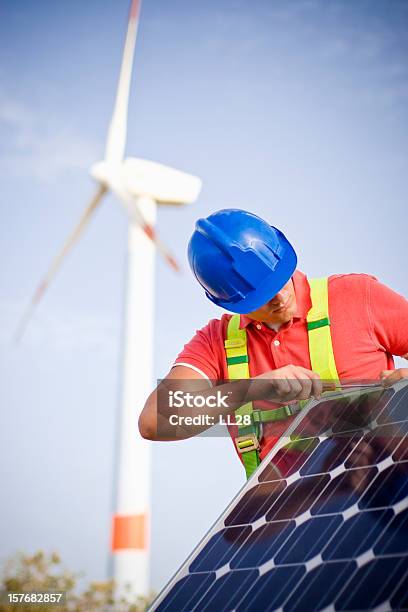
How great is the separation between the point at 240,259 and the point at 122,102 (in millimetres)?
24655

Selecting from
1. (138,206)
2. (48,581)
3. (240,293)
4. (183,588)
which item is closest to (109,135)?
(138,206)

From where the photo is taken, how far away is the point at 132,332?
97.1 feet

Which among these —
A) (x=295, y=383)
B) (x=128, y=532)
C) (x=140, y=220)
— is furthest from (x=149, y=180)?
(x=295, y=383)

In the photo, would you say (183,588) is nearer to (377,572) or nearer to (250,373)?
(377,572)

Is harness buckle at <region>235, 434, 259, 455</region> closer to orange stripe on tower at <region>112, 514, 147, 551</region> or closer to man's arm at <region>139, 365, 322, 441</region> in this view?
man's arm at <region>139, 365, 322, 441</region>

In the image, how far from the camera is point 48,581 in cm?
2253

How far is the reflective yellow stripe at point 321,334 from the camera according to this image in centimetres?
551

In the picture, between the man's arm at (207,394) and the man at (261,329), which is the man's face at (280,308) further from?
the man's arm at (207,394)

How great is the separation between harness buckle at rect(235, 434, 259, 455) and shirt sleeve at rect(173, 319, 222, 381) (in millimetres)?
678

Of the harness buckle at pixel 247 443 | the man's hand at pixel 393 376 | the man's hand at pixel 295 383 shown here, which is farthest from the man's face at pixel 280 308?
the man's hand at pixel 393 376

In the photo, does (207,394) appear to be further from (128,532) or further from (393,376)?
(128,532)

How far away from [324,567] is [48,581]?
21.3 metres

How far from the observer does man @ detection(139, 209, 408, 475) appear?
5488 mm

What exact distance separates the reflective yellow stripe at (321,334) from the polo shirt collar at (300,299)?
6cm
